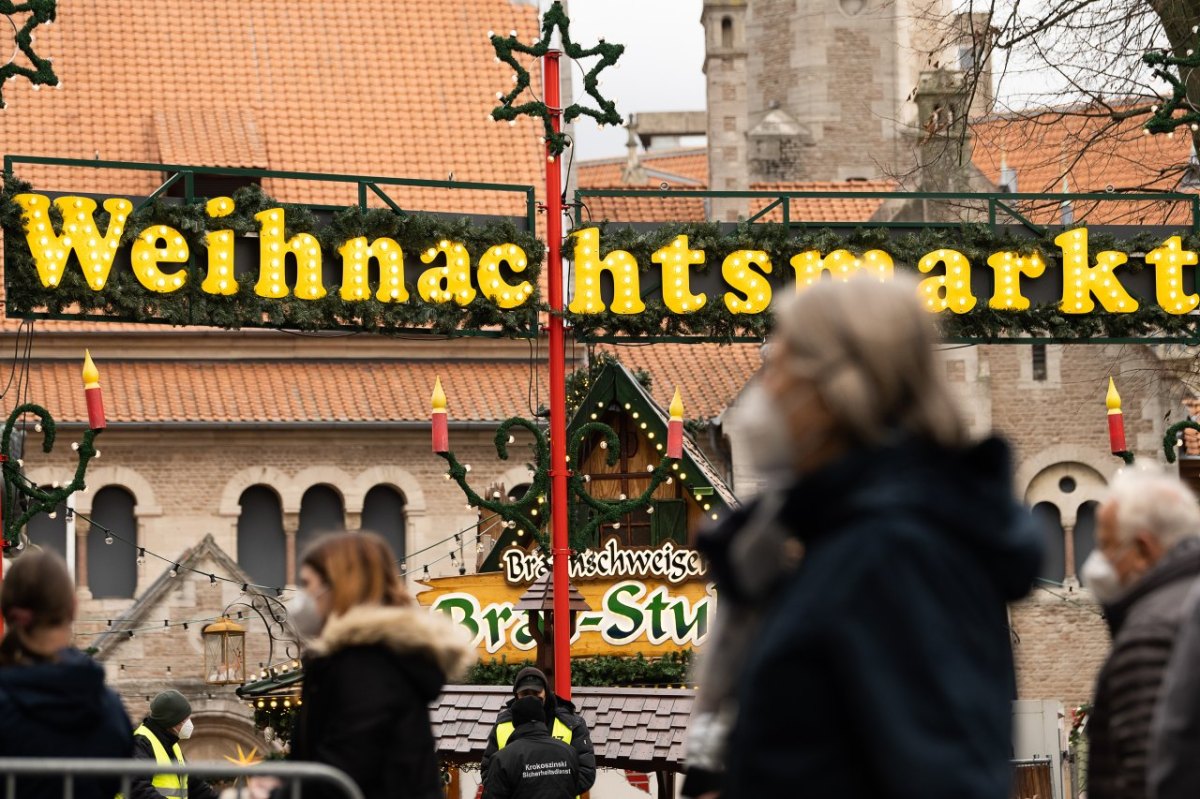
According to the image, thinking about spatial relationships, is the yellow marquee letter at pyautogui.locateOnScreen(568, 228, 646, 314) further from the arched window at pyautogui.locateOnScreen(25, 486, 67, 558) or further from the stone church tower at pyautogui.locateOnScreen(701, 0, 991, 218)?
the stone church tower at pyautogui.locateOnScreen(701, 0, 991, 218)

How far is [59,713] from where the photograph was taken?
5.57 meters

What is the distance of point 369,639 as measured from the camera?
17.0 ft

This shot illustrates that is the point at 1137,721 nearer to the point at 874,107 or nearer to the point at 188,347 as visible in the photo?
the point at 188,347

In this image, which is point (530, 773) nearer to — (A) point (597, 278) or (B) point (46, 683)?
(A) point (597, 278)

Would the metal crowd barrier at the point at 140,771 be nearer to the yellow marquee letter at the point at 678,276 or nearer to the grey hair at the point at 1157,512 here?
the grey hair at the point at 1157,512

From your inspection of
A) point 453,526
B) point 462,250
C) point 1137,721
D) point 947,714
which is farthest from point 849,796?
point 453,526

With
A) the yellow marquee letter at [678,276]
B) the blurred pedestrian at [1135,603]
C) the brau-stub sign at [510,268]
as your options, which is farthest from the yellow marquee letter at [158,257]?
the blurred pedestrian at [1135,603]

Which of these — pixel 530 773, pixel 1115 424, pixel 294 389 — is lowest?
pixel 530 773

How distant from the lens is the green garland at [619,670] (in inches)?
894

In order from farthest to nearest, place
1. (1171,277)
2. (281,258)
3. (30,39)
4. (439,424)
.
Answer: (1171,277) → (281,258) → (439,424) → (30,39)

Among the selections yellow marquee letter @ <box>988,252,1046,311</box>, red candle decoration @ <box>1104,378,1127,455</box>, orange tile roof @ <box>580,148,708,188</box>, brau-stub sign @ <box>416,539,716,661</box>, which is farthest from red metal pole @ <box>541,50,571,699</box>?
orange tile roof @ <box>580,148,708,188</box>

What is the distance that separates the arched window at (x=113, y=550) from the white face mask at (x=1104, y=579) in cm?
2987

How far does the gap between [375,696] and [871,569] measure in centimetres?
239

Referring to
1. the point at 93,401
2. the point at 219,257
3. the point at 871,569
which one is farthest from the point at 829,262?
the point at 871,569
